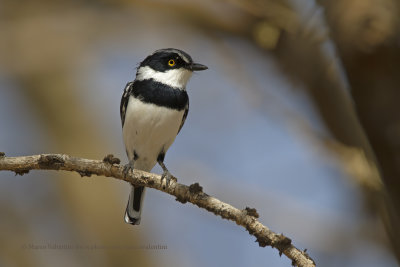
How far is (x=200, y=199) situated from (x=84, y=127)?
606 centimetres

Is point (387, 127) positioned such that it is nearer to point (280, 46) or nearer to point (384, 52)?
point (384, 52)

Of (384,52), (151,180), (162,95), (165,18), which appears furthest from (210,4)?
(384,52)

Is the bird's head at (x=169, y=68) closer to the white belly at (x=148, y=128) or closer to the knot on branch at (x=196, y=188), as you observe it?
the white belly at (x=148, y=128)

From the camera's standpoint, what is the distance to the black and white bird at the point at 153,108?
5.43m

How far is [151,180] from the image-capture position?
4023mm

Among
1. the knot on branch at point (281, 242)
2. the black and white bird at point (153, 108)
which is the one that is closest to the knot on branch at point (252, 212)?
the knot on branch at point (281, 242)

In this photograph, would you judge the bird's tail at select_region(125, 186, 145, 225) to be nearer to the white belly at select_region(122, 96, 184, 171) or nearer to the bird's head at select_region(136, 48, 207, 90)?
the white belly at select_region(122, 96, 184, 171)

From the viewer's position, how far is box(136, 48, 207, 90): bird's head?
18.6 ft

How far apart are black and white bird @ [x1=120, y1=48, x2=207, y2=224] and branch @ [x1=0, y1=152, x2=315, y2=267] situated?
1.23 m

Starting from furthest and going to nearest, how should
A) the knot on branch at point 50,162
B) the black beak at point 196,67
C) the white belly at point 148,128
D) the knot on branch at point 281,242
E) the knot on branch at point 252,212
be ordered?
the black beak at point 196,67 < the white belly at point 148,128 < the knot on branch at point 50,162 < the knot on branch at point 252,212 < the knot on branch at point 281,242

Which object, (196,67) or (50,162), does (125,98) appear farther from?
(50,162)

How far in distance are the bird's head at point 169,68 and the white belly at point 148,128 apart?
33 centimetres

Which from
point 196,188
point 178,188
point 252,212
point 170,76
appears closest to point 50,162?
point 178,188

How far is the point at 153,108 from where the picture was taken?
540 centimetres
